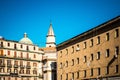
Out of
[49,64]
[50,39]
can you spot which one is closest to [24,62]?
[49,64]

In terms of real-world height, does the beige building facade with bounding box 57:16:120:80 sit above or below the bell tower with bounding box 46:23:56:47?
below

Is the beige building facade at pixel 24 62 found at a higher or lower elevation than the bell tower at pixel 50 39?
lower

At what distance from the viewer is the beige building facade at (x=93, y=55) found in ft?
144

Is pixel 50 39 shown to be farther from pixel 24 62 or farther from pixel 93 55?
pixel 93 55

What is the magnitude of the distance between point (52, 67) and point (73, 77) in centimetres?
3062

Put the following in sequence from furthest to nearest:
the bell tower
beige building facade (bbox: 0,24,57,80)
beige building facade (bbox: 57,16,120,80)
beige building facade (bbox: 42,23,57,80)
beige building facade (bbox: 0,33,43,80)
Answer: the bell tower
beige building facade (bbox: 42,23,57,80)
beige building facade (bbox: 0,24,57,80)
beige building facade (bbox: 0,33,43,80)
beige building facade (bbox: 57,16,120,80)

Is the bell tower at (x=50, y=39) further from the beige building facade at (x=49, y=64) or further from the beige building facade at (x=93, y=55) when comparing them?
the beige building facade at (x=93, y=55)

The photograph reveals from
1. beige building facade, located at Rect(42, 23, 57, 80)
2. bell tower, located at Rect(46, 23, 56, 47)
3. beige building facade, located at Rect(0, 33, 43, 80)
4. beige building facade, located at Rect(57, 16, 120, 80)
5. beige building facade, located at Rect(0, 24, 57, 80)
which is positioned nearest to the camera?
beige building facade, located at Rect(57, 16, 120, 80)

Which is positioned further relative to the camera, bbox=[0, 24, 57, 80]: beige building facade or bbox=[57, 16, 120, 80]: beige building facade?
bbox=[0, 24, 57, 80]: beige building facade

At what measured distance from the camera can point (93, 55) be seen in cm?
5006

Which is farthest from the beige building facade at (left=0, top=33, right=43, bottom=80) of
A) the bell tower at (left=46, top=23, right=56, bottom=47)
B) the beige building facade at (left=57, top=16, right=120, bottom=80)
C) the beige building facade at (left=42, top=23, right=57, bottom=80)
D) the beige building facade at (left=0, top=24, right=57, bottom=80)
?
the bell tower at (left=46, top=23, right=56, bottom=47)

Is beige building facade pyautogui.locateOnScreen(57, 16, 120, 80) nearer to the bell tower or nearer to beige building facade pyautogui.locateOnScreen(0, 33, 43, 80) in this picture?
beige building facade pyautogui.locateOnScreen(0, 33, 43, 80)

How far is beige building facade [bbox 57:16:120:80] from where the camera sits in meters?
44.0

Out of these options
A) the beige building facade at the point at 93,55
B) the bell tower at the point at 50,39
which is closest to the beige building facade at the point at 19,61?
the beige building facade at the point at 93,55
